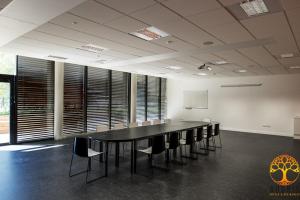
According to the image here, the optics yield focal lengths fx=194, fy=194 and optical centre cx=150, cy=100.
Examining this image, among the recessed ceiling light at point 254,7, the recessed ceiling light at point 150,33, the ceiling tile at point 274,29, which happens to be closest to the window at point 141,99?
the recessed ceiling light at point 150,33

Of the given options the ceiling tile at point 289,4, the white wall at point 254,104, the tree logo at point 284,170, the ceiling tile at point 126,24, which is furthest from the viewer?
the white wall at point 254,104

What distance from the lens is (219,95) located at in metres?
10.4

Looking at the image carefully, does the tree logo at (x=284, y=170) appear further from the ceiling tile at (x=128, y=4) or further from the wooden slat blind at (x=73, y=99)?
the wooden slat blind at (x=73, y=99)

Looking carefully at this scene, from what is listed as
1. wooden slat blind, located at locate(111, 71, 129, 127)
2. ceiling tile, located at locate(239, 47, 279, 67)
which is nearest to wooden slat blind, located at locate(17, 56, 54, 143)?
wooden slat blind, located at locate(111, 71, 129, 127)

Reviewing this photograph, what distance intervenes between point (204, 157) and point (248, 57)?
307cm

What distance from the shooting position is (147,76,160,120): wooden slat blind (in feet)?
36.0

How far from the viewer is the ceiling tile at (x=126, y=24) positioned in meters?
3.08

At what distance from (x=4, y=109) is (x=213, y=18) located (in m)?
6.45

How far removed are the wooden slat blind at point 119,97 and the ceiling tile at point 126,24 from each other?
5451mm

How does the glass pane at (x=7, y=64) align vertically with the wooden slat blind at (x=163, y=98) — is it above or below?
above

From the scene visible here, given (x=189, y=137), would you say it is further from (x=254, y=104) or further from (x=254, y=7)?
(x=254, y=104)

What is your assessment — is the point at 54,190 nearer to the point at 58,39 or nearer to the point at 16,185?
the point at 16,185

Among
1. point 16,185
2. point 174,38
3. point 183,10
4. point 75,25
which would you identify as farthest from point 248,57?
point 16,185

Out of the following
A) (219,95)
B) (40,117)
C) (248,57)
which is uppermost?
(248,57)
